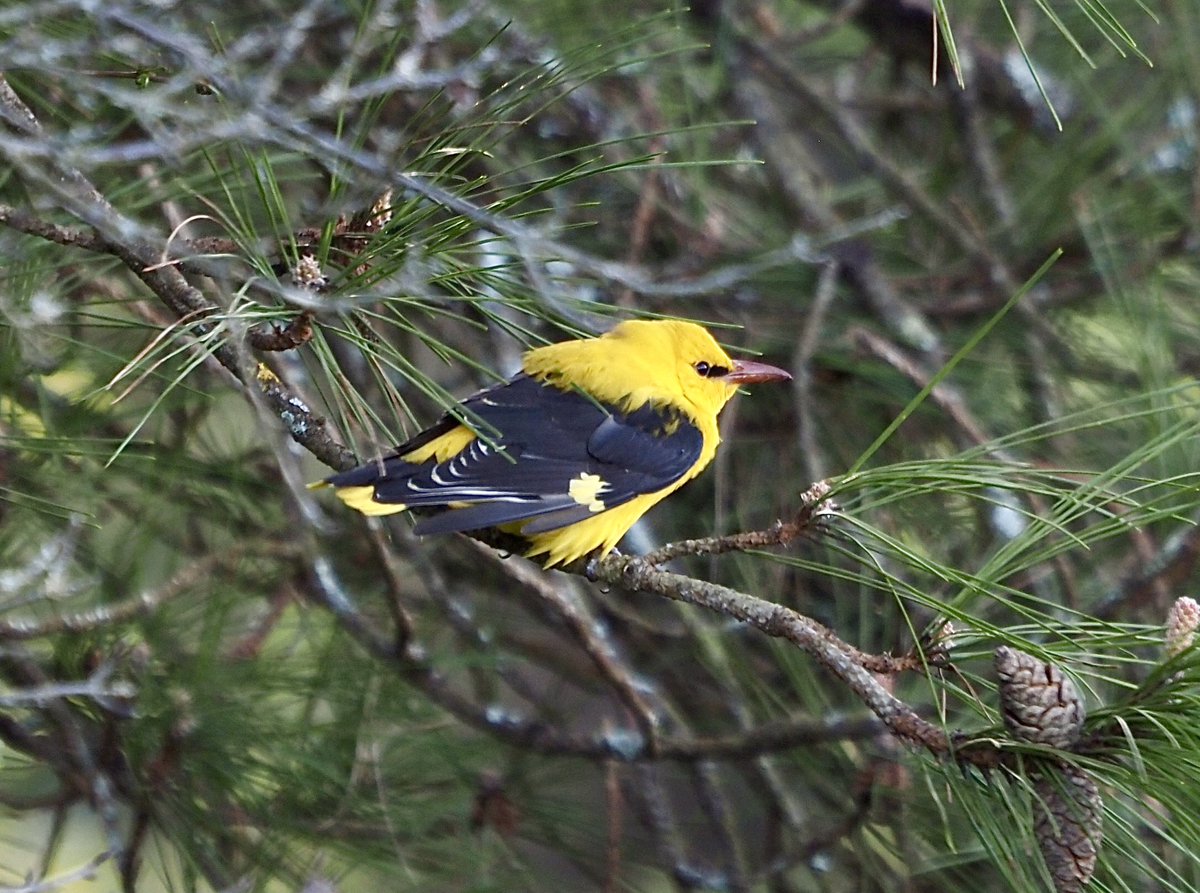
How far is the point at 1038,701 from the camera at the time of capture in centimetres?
129

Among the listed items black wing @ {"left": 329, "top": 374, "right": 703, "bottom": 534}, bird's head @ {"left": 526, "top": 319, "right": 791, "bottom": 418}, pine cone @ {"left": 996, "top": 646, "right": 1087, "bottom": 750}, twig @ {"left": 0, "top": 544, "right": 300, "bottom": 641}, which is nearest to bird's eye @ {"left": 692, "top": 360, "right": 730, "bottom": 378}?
bird's head @ {"left": 526, "top": 319, "right": 791, "bottom": 418}

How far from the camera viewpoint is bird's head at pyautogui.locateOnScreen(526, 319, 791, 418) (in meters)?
2.51

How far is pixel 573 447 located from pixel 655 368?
35 centimetres

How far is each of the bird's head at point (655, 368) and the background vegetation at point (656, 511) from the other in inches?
6.0

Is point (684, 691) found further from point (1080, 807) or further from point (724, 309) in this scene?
point (1080, 807)

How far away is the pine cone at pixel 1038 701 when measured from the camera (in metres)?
1.29

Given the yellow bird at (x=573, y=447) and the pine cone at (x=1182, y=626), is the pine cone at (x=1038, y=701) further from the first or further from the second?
the yellow bird at (x=573, y=447)

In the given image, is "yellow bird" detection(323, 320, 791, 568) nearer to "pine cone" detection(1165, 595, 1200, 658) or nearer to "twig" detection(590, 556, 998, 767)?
"twig" detection(590, 556, 998, 767)

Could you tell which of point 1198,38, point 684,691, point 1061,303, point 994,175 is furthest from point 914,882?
point 1198,38

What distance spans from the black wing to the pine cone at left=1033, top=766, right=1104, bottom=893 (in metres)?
0.85

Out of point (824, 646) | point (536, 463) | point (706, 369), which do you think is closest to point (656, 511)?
point (706, 369)

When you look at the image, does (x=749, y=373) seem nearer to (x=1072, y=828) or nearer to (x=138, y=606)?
(x=138, y=606)

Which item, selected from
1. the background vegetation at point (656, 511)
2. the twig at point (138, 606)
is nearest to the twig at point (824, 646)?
the background vegetation at point (656, 511)

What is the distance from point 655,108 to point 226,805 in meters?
1.87
